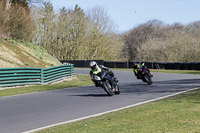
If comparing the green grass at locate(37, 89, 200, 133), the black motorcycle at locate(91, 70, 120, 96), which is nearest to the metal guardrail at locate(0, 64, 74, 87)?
the black motorcycle at locate(91, 70, 120, 96)

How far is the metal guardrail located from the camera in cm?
1927

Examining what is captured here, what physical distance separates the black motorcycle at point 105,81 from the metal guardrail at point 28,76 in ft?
23.4

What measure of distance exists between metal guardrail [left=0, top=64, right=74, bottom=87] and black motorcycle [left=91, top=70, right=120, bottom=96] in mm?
7127

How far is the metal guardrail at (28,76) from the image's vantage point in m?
19.3

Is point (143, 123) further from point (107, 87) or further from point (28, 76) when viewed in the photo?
point (28, 76)

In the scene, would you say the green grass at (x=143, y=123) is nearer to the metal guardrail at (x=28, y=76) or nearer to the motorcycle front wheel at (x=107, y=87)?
the motorcycle front wheel at (x=107, y=87)

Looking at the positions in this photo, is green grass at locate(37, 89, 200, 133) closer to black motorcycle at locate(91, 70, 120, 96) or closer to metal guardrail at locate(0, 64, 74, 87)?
black motorcycle at locate(91, 70, 120, 96)

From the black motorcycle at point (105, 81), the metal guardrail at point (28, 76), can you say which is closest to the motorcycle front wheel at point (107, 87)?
the black motorcycle at point (105, 81)

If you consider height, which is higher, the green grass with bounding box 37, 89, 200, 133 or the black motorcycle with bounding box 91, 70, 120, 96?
the black motorcycle with bounding box 91, 70, 120, 96

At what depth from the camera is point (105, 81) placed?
14.1 meters

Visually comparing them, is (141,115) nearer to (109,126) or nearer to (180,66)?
(109,126)

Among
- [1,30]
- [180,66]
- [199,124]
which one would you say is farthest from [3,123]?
[180,66]

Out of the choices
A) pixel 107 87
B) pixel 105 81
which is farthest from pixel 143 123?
pixel 107 87

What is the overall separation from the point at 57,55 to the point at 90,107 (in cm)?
6185
